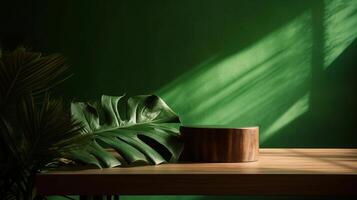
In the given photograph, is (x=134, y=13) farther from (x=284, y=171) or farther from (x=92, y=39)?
(x=284, y=171)

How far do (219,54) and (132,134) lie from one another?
4.57 feet

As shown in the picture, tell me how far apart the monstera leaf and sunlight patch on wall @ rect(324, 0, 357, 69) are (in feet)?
4.89

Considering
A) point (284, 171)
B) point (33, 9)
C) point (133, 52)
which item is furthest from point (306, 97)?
point (33, 9)

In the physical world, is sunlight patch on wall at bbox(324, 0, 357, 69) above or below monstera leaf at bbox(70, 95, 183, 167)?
above

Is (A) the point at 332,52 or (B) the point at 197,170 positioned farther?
(A) the point at 332,52

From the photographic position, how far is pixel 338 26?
2.66 m

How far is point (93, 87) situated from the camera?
265 cm

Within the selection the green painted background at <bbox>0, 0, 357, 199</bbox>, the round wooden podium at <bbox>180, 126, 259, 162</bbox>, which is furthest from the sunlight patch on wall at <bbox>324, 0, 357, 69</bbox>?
the round wooden podium at <bbox>180, 126, 259, 162</bbox>

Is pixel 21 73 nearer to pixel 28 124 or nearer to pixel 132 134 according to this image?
pixel 28 124

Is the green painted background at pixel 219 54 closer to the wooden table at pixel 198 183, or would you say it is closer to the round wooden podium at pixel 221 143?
the round wooden podium at pixel 221 143

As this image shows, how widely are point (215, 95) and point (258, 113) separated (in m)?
0.29

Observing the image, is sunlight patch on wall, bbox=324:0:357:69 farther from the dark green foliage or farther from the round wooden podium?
the dark green foliage

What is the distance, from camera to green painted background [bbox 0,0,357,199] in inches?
104

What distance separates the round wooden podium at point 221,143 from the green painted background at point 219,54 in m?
1.22
